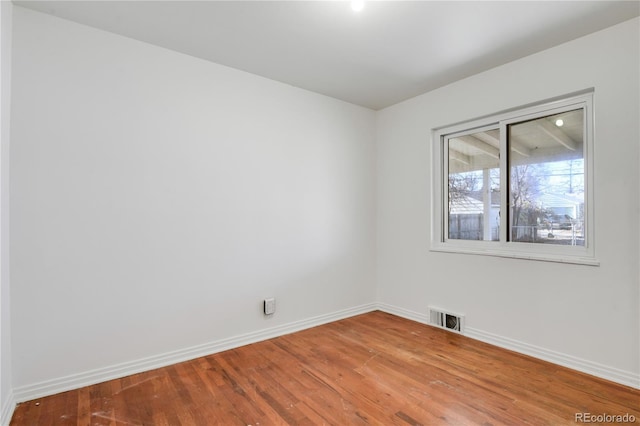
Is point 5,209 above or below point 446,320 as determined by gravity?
above

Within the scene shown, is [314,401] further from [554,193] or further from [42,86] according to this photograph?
[42,86]

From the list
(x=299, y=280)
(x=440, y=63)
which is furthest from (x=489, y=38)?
(x=299, y=280)

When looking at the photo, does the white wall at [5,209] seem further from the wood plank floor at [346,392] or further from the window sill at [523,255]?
the window sill at [523,255]

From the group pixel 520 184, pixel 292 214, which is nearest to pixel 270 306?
pixel 292 214

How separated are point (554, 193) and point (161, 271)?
3.31 meters

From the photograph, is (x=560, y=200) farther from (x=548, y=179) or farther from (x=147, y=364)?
(x=147, y=364)

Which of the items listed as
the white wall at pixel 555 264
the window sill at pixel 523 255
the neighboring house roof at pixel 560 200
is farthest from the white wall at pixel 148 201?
the neighboring house roof at pixel 560 200

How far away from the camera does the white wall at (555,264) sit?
2229 millimetres

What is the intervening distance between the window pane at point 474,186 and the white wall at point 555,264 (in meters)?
0.25

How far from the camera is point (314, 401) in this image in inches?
79.0

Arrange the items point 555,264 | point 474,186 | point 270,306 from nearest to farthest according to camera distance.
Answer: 1. point 555,264
2. point 270,306
3. point 474,186

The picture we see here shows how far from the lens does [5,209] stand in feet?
6.24

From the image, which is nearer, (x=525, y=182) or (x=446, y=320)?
(x=525, y=182)

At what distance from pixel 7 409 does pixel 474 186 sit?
3951 mm
